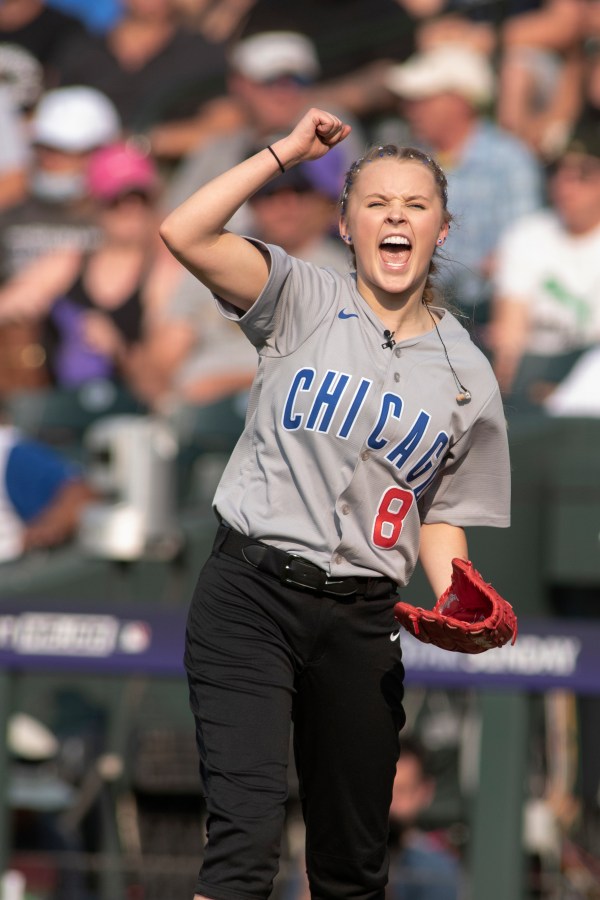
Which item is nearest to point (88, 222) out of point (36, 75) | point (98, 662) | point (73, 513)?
point (36, 75)

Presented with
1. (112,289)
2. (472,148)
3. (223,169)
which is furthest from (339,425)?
(223,169)

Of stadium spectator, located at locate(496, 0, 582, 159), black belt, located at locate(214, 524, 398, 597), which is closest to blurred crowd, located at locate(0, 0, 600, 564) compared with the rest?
stadium spectator, located at locate(496, 0, 582, 159)

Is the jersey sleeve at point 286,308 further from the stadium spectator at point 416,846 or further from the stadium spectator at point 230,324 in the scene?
the stadium spectator at point 230,324

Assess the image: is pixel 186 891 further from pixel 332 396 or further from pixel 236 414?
pixel 332 396

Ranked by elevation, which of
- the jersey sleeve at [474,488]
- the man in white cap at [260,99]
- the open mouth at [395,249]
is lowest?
the jersey sleeve at [474,488]

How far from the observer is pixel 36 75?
928cm

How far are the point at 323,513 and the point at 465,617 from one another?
0.33m

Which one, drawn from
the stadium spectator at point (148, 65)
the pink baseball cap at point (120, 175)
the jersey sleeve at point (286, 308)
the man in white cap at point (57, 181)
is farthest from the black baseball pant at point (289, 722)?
the stadium spectator at point (148, 65)

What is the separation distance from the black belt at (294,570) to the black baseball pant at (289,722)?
2 centimetres

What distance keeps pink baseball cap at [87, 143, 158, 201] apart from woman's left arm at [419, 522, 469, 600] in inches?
176

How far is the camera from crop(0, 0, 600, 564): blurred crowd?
21.3 feet

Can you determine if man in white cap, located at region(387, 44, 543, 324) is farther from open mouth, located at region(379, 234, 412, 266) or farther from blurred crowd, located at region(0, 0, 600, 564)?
open mouth, located at region(379, 234, 412, 266)

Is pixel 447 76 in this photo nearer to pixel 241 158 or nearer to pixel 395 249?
pixel 241 158

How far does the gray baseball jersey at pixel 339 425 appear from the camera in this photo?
2887 mm
